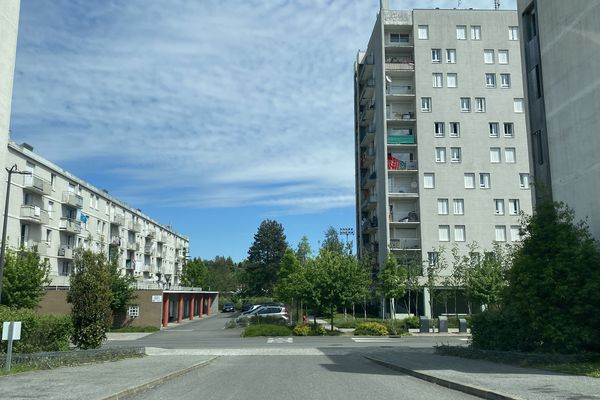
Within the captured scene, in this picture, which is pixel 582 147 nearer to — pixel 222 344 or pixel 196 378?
pixel 196 378

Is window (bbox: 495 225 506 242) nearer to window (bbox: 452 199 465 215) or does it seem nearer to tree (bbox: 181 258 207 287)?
window (bbox: 452 199 465 215)

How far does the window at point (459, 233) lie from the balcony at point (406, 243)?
3563 millimetres

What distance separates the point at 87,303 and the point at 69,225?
35567 millimetres

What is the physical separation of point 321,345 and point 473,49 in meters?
39.3

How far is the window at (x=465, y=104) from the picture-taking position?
56394 millimetres

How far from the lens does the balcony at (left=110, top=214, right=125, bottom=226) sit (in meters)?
67.7

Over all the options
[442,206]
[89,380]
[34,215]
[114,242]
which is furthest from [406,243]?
[89,380]

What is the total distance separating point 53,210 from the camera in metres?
51.4

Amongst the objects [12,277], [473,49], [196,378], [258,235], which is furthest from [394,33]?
[258,235]

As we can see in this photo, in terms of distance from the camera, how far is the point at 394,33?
Result: 191 ft

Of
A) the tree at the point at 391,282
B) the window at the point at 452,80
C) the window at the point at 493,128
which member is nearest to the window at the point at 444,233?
the window at the point at 493,128

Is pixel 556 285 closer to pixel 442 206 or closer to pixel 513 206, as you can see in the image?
pixel 442 206

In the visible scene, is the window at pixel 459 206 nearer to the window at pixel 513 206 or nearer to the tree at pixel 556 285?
the window at pixel 513 206

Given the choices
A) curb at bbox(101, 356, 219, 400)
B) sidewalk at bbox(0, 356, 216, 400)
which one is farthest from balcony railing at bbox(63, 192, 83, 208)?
curb at bbox(101, 356, 219, 400)
